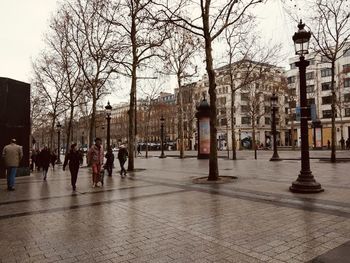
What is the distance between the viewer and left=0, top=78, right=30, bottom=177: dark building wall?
694 inches

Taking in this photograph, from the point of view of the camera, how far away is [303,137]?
1002cm

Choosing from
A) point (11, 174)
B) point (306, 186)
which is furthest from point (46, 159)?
point (306, 186)

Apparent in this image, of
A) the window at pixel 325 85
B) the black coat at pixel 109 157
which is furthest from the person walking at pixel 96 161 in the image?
the window at pixel 325 85

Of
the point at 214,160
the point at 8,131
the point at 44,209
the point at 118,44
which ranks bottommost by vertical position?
the point at 44,209

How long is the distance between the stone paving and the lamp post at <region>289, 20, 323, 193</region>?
33cm

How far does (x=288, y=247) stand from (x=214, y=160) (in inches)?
325

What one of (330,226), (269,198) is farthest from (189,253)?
(269,198)

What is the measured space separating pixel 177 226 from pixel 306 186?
4918mm

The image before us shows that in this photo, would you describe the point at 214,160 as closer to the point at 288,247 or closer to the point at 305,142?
the point at 305,142

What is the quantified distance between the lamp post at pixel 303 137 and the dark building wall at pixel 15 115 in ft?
47.1

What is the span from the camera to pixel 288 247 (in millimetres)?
4820

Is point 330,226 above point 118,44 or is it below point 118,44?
below

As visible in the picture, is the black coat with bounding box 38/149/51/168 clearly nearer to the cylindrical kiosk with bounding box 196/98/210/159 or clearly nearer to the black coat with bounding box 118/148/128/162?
the black coat with bounding box 118/148/128/162

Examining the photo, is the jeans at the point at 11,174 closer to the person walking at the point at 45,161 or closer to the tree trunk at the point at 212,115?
the person walking at the point at 45,161
